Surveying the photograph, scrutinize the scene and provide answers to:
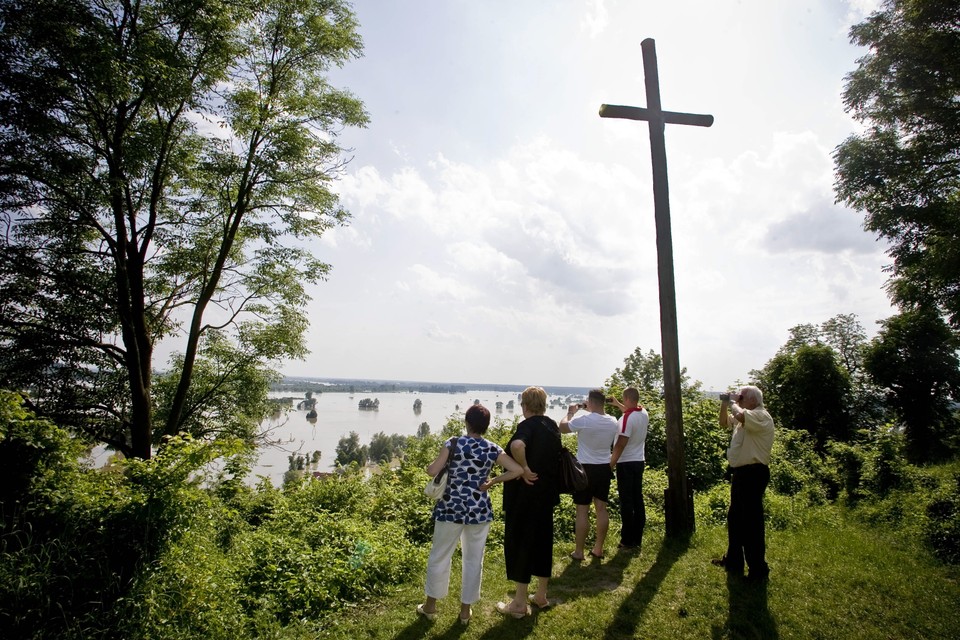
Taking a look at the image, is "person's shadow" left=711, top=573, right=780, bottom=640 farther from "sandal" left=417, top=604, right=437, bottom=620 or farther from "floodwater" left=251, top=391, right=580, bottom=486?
"floodwater" left=251, top=391, right=580, bottom=486

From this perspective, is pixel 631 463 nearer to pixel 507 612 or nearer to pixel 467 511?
pixel 507 612

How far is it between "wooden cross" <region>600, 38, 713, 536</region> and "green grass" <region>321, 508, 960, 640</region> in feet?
1.87

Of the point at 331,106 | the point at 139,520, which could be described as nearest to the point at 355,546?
the point at 139,520

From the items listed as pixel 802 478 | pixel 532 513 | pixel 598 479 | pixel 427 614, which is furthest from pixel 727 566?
pixel 802 478

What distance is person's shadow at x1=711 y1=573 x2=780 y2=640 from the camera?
3.74m

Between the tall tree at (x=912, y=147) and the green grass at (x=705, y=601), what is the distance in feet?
33.6

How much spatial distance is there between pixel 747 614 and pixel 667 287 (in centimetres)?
390

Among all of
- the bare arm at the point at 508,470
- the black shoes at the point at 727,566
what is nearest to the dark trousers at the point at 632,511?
the black shoes at the point at 727,566

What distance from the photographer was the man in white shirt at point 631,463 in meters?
5.57

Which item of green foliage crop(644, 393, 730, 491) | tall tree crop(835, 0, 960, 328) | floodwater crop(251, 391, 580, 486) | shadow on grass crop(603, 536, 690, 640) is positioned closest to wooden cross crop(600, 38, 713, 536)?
shadow on grass crop(603, 536, 690, 640)

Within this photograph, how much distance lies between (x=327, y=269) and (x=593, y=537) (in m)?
9.51

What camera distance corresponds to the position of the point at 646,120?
6688 mm

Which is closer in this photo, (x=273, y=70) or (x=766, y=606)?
(x=766, y=606)

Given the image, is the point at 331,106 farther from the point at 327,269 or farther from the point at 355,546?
the point at 355,546
